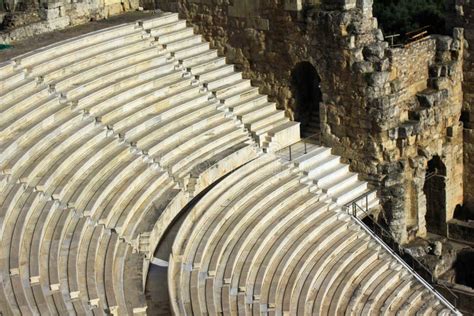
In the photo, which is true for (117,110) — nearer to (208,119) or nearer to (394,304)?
(208,119)

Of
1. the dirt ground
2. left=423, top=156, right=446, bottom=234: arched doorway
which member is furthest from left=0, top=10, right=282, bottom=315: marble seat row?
left=423, top=156, right=446, bottom=234: arched doorway

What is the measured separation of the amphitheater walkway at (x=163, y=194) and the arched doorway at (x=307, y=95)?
641 mm

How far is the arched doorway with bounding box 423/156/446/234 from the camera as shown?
20.3 m

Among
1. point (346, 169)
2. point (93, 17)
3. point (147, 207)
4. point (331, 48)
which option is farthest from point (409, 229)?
point (93, 17)

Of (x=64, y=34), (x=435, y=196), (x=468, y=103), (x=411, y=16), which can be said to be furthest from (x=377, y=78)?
(x=64, y=34)

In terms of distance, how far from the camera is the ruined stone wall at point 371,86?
61.8 ft

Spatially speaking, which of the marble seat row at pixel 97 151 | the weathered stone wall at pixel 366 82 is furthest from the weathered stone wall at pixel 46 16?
the marble seat row at pixel 97 151

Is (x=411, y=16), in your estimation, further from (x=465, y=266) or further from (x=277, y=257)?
(x=277, y=257)

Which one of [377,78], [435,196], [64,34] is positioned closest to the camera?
[377,78]

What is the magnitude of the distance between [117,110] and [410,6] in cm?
999

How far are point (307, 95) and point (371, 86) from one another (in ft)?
8.26

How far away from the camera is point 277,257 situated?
54.0 feet

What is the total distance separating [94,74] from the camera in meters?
18.2

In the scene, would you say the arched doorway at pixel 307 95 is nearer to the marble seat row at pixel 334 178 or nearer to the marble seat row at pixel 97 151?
the marble seat row at pixel 334 178
